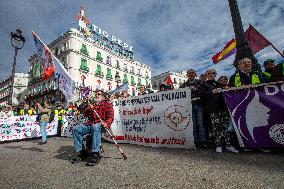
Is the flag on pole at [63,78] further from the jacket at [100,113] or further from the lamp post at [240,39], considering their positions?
the lamp post at [240,39]

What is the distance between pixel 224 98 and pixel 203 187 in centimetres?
268

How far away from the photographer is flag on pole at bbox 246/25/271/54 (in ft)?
23.2

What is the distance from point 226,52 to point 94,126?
24.6 feet

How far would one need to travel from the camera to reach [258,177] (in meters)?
2.66


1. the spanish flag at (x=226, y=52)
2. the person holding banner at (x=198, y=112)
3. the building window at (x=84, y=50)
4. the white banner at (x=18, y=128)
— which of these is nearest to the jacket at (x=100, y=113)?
the person holding banner at (x=198, y=112)

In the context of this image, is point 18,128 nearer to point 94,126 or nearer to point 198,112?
point 94,126

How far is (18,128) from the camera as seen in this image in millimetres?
10070

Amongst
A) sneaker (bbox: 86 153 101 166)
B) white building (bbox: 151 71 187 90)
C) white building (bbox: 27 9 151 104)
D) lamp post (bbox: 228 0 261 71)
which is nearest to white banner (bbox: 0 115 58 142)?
sneaker (bbox: 86 153 101 166)

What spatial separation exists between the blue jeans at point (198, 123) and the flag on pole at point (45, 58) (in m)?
4.72

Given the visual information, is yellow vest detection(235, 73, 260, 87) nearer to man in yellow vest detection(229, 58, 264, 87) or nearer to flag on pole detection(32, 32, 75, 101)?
man in yellow vest detection(229, 58, 264, 87)

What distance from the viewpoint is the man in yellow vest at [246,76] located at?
4.46 m

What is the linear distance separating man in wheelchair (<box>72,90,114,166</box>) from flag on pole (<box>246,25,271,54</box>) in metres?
6.06

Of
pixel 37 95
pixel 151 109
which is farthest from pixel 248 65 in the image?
pixel 37 95

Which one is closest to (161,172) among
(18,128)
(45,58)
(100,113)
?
(100,113)
